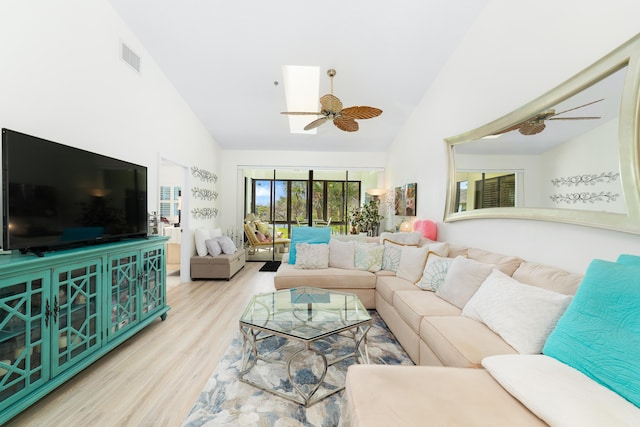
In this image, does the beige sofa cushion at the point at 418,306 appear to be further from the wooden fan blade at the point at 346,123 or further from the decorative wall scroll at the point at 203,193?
the decorative wall scroll at the point at 203,193

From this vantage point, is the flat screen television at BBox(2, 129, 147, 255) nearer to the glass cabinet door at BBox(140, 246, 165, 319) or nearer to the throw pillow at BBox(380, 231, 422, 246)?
the glass cabinet door at BBox(140, 246, 165, 319)

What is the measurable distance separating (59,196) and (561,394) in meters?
3.00

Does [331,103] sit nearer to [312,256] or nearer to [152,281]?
[312,256]

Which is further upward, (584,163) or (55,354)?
(584,163)

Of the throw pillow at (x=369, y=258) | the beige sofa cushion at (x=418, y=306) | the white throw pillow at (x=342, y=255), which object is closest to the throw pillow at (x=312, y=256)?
the white throw pillow at (x=342, y=255)

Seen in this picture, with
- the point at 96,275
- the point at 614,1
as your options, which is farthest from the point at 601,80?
the point at 96,275

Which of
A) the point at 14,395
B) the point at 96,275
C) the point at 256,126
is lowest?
the point at 14,395

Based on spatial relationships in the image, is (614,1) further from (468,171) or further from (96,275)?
(96,275)

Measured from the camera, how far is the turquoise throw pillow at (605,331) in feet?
3.39

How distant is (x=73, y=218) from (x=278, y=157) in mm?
4670

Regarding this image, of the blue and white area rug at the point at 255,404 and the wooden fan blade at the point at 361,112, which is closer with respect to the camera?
the blue and white area rug at the point at 255,404

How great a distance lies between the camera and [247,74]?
12.8 feet

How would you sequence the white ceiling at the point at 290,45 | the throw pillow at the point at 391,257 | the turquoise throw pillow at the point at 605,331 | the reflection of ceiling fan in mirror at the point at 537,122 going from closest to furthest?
the turquoise throw pillow at the point at 605,331 < the reflection of ceiling fan in mirror at the point at 537,122 < the white ceiling at the point at 290,45 < the throw pillow at the point at 391,257

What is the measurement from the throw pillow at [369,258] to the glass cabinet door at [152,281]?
2278mm
